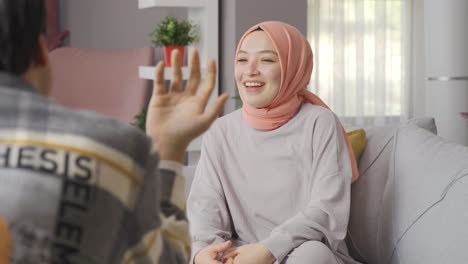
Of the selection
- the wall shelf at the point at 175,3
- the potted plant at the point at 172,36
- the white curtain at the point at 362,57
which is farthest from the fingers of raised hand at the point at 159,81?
the white curtain at the point at 362,57

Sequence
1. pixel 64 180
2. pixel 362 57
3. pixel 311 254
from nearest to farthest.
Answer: pixel 64 180, pixel 311 254, pixel 362 57

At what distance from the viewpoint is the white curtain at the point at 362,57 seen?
4.94 m

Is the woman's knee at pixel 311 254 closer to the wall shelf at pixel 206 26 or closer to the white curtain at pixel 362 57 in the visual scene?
the wall shelf at pixel 206 26

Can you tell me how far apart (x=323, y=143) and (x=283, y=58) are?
22 centimetres

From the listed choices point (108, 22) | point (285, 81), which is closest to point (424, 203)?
point (285, 81)

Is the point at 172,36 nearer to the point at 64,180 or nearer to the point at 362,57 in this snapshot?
the point at 362,57

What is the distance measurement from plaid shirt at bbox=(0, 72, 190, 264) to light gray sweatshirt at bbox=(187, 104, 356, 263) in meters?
1.15

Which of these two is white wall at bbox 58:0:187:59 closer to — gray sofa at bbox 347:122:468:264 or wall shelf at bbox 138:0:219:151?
wall shelf at bbox 138:0:219:151

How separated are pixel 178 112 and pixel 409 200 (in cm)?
127

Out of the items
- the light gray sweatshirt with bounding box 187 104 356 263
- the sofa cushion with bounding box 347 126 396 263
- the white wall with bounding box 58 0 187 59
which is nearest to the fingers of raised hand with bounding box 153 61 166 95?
the light gray sweatshirt with bounding box 187 104 356 263

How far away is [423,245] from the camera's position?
5.84 ft

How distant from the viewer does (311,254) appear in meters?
1.70

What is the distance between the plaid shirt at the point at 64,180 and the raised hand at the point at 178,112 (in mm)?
88

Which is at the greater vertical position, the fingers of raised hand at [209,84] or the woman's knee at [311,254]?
the fingers of raised hand at [209,84]
